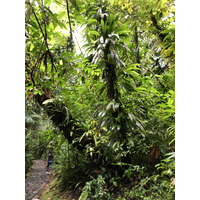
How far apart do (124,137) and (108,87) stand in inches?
31.1

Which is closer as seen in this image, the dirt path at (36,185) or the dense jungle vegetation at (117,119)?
the dense jungle vegetation at (117,119)

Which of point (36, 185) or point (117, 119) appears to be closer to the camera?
point (117, 119)

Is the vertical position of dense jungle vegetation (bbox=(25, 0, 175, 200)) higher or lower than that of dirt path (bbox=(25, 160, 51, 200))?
higher

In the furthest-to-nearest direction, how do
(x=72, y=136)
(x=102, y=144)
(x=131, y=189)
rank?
(x=72, y=136) → (x=102, y=144) → (x=131, y=189)

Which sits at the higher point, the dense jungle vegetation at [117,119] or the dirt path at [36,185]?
the dense jungle vegetation at [117,119]

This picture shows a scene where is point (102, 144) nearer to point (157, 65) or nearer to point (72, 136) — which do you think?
point (72, 136)

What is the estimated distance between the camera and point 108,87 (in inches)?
94.5

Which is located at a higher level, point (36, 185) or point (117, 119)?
point (117, 119)

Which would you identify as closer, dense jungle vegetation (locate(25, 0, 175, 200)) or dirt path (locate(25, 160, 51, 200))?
dense jungle vegetation (locate(25, 0, 175, 200))
